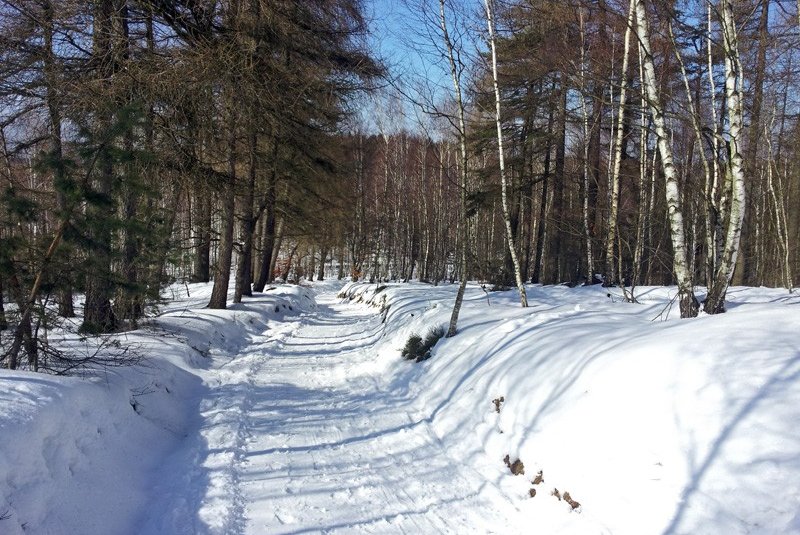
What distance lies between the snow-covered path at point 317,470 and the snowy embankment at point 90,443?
22 cm

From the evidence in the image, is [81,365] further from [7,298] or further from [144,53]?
[144,53]

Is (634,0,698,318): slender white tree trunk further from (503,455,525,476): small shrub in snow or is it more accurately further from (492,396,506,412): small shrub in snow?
(503,455,525,476): small shrub in snow

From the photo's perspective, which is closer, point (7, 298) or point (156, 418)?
point (7, 298)

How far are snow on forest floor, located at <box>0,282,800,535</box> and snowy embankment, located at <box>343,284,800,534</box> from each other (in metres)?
0.01

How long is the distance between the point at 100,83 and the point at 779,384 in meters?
9.98

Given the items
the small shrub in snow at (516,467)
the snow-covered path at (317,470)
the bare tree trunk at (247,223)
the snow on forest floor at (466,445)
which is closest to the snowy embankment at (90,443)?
the snow on forest floor at (466,445)

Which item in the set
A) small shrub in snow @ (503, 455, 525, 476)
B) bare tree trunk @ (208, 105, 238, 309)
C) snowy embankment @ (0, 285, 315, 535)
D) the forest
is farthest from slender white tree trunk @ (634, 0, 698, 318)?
bare tree trunk @ (208, 105, 238, 309)

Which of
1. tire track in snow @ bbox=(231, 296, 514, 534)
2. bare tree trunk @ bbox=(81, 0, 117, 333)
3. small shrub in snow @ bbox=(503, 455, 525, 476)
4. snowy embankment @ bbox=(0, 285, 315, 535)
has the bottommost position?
tire track in snow @ bbox=(231, 296, 514, 534)

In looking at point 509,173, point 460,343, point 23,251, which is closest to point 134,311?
point 23,251

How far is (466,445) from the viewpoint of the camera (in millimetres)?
5527

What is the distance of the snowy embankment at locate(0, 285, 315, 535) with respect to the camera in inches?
129

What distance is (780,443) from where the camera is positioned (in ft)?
10.4

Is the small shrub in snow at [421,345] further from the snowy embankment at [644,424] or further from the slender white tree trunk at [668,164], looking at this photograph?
the slender white tree trunk at [668,164]

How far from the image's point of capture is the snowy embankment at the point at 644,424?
125 inches
